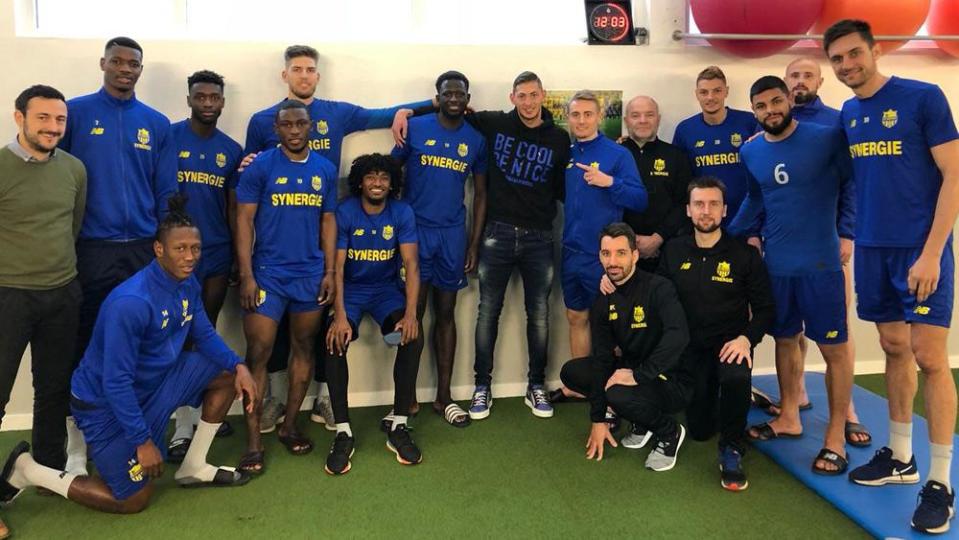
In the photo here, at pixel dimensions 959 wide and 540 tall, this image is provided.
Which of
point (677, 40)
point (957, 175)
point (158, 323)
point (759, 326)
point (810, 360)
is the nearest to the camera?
point (957, 175)

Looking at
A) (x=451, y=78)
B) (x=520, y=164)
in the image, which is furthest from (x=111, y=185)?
(x=520, y=164)

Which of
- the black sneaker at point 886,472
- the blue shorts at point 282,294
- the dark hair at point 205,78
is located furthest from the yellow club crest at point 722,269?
the dark hair at point 205,78

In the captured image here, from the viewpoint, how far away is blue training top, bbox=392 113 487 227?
3615mm

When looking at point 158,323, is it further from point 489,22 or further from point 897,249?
point 897,249

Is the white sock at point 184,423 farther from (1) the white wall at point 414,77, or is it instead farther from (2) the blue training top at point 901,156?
(2) the blue training top at point 901,156

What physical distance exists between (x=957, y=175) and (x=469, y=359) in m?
2.54

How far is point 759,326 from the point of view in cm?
311

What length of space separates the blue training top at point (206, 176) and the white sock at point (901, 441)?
3.11 meters

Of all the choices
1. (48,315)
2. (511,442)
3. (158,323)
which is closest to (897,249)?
(511,442)

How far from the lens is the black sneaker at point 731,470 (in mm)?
2955

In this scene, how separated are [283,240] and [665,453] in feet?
6.54

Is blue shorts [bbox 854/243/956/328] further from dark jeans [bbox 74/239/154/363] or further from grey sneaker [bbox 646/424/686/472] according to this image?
dark jeans [bbox 74/239/154/363]

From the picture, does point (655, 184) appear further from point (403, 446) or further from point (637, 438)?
point (403, 446)

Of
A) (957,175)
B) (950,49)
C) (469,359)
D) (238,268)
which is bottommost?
(469,359)
